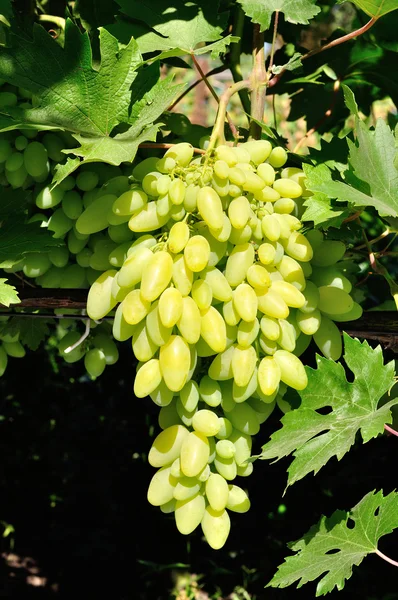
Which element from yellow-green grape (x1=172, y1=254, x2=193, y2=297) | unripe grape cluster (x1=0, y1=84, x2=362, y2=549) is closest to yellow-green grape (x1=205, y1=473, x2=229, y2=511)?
unripe grape cluster (x1=0, y1=84, x2=362, y2=549)

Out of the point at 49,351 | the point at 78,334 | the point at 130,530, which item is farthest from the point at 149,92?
the point at 130,530

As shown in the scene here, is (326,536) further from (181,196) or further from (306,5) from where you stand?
(306,5)

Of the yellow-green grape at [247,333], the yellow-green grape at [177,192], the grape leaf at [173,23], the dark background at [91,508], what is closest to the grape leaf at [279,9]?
the grape leaf at [173,23]

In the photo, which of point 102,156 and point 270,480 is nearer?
point 102,156

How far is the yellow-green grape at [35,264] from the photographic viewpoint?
2.72ft

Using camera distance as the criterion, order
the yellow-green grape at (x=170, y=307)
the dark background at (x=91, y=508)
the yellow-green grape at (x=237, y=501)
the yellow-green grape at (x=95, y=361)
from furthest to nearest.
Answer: the dark background at (x=91, y=508)
the yellow-green grape at (x=95, y=361)
the yellow-green grape at (x=237, y=501)
the yellow-green grape at (x=170, y=307)

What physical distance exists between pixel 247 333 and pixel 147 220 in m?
0.16

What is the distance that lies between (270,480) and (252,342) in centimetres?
96

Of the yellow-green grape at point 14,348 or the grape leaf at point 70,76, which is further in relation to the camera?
the yellow-green grape at point 14,348

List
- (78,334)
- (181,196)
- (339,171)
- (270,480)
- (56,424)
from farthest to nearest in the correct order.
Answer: (56,424) < (270,480) < (78,334) < (339,171) < (181,196)

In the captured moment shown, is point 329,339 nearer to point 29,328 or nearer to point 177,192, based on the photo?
point 177,192

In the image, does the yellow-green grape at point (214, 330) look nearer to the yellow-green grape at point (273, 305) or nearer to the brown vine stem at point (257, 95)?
the yellow-green grape at point (273, 305)

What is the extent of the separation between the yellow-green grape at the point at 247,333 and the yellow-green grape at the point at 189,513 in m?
0.18

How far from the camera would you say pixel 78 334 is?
3.06 feet
